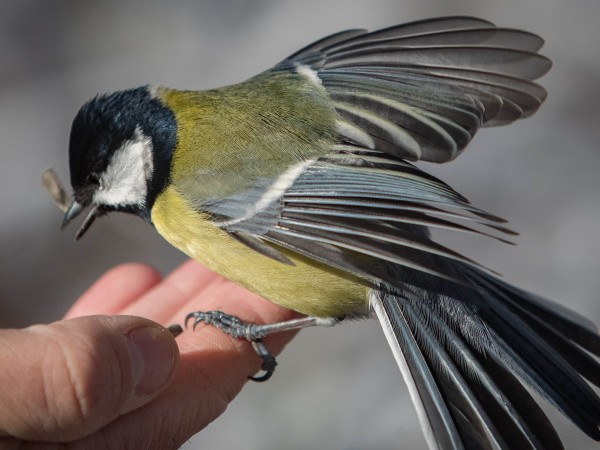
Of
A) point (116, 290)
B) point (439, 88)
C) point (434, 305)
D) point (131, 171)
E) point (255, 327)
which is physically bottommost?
point (116, 290)

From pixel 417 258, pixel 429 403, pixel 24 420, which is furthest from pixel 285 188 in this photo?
pixel 24 420

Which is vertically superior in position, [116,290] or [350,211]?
[350,211]

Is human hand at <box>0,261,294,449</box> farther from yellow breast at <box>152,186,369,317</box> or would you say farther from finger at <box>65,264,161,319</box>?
finger at <box>65,264,161,319</box>

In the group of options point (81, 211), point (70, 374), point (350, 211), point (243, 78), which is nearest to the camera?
point (70, 374)

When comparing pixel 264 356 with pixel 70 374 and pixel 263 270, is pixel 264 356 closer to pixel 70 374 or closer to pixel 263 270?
pixel 263 270

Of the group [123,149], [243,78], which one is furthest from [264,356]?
[243,78]

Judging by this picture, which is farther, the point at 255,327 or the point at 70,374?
the point at 255,327

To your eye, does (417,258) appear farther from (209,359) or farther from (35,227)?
(35,227)
